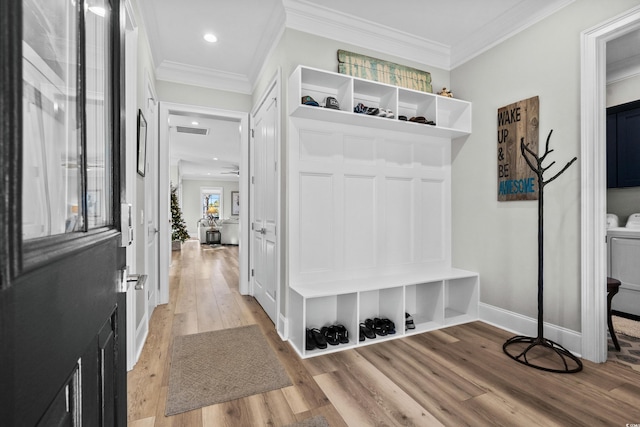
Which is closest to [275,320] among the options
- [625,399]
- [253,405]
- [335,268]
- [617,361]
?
[335,268]

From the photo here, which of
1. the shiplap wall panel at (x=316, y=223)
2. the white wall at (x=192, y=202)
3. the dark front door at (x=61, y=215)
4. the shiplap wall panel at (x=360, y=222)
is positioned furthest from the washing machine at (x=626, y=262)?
the white wall at (x=192, y=202)

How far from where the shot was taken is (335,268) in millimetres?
2807

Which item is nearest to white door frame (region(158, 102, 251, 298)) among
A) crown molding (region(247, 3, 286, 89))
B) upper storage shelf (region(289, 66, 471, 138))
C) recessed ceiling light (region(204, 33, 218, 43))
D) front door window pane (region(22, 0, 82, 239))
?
crown molding (region(247, 3, 286, 89))

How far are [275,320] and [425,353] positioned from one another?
1303 millimetres

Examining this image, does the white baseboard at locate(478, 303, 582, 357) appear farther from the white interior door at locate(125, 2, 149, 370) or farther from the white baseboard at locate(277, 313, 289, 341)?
the white interior door at locate(125, 2, 149, 370)

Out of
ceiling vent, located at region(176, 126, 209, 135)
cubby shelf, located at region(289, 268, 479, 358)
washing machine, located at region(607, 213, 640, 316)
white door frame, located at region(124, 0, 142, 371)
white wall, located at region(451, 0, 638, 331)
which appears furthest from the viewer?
ceiling vent, located at region(176, 126, 209, 135)

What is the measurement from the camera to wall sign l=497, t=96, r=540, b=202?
260cm

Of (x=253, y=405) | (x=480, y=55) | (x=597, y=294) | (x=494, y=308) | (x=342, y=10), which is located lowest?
(x=253, y=405)

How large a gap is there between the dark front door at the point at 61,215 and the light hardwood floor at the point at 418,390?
109cm

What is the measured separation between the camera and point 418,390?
6.21 feet

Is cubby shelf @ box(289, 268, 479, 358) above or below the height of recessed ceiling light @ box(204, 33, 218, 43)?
below

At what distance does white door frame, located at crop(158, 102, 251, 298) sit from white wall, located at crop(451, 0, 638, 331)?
7.93 ft

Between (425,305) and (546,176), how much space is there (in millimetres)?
1545

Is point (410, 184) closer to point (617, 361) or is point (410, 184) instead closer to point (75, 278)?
point (617, 361)
